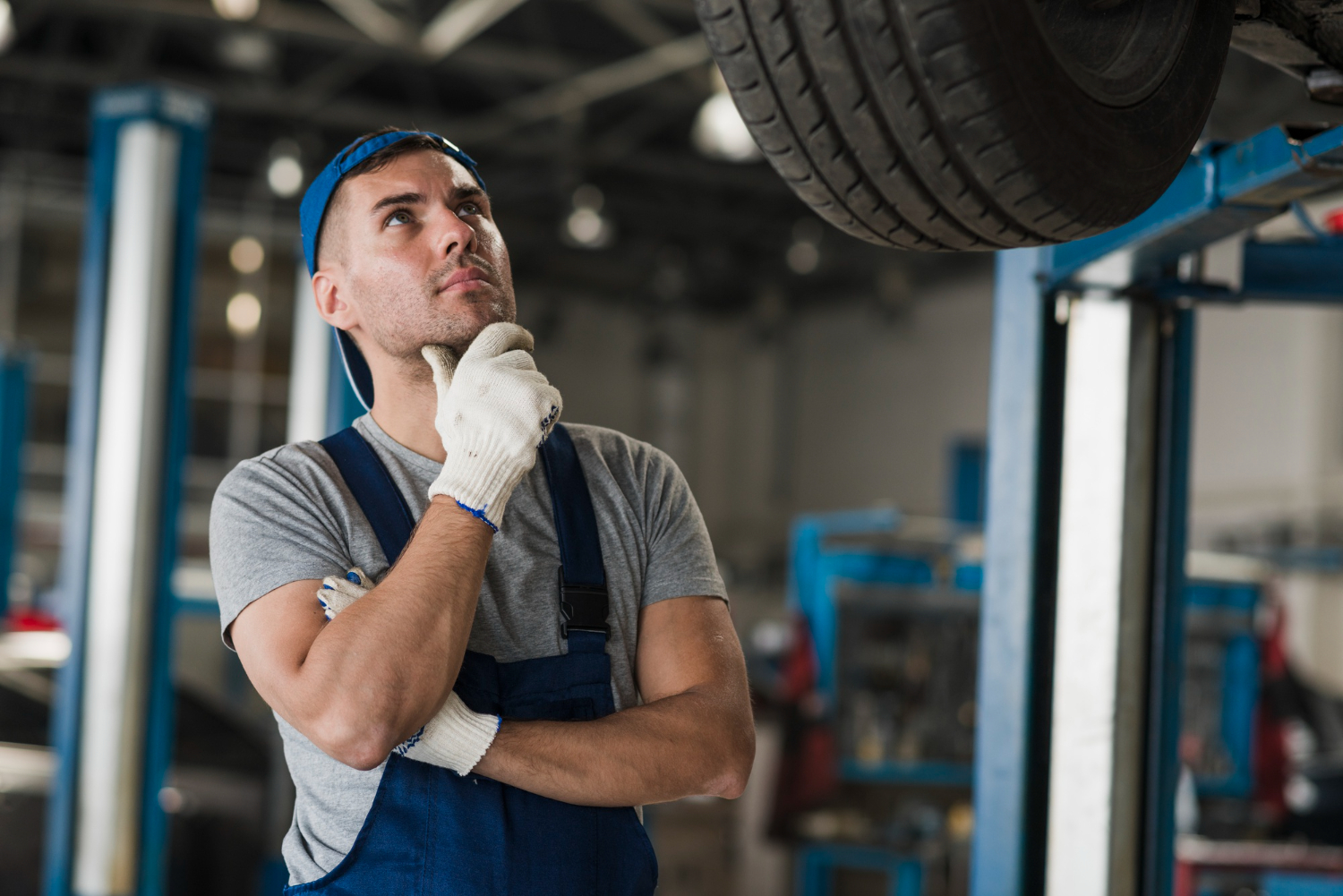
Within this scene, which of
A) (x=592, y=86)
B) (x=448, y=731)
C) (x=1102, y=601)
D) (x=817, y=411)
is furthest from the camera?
(x=817, y=411)

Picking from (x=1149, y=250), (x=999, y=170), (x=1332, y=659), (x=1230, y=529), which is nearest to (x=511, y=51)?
(x=1230, y=529)

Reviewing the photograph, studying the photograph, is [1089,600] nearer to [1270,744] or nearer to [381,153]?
[381,153]

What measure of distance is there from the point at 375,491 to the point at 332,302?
0.27m

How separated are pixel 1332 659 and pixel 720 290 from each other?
9339 mm

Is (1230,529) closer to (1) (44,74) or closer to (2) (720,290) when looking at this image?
(2) (720,290)

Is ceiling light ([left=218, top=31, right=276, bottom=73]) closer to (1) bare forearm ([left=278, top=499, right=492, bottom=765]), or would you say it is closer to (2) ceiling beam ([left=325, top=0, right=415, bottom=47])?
(2) ceiling beam ([left=325, top=0, right=415, bottom=47])

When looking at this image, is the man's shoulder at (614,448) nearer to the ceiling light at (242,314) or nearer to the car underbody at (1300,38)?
the car underbody at (1300,38)

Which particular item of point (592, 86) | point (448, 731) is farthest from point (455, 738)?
point (592, 86)

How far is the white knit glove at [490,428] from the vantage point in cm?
134

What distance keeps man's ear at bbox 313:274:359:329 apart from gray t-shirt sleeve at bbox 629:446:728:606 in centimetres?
40

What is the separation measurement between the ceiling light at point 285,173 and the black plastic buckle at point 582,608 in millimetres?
8728

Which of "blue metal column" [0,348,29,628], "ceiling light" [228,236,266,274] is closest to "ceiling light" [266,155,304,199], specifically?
"blue metal column" [0,348,29,628]

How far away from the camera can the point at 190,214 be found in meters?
4.06

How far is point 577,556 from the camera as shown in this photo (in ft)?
4.76
